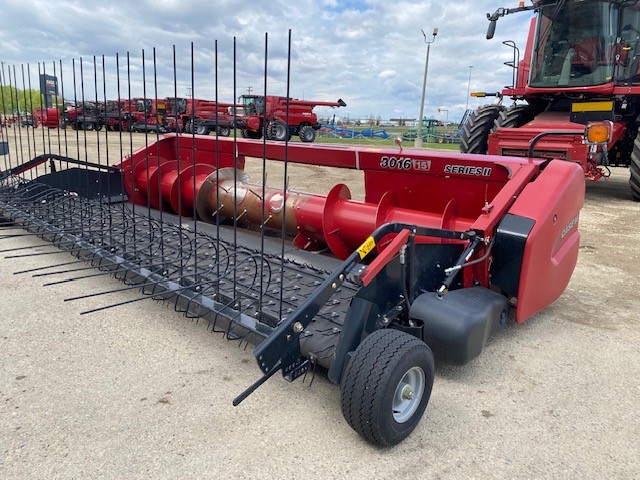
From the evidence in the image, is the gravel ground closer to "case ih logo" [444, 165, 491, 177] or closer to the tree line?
"case ih logo" [444, 165, 491, 177]

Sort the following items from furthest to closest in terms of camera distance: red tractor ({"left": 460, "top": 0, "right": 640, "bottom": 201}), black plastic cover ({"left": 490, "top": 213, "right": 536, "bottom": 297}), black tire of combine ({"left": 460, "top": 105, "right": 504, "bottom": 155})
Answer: black tire of combine ({"left": 460, "top": 105, "right": 504, "bottom": 155}), red tractor ({"left": 460, "top": 0, "right": 640, "bottom": 201}), black plastic cover ({"left": 490, "top": 213, "right": 536, "bottom": 297})

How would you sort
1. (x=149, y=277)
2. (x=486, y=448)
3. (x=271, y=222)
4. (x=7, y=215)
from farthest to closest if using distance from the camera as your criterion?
(x=7, y=215)
(x=271, y=222)
(x=149, y=277)
(x=486, y=448)

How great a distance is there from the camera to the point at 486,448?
2.01 metres

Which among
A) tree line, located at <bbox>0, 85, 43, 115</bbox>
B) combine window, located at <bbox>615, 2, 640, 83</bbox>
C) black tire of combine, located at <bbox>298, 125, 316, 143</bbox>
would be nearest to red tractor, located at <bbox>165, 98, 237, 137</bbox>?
black tire of combine, located at <bbox>298, 125, 316, 143</bbox>

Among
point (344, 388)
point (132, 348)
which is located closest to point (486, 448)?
point (344, 388)

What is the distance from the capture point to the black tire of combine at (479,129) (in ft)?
28.0

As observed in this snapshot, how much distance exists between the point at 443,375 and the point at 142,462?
4.89 feet

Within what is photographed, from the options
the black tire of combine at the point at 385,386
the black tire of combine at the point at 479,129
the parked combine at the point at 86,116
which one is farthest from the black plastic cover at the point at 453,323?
the black tire of combine at the point at 479,129

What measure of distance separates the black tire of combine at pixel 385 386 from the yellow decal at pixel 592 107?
6860 millimetres

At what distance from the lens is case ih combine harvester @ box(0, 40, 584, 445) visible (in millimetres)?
1977

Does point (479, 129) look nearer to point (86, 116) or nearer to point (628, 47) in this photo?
point (628, 47)

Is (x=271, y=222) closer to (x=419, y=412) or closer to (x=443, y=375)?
(x=443, y=375)

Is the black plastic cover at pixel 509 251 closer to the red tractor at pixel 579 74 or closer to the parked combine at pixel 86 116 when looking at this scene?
the parked combine at pixel 86 116

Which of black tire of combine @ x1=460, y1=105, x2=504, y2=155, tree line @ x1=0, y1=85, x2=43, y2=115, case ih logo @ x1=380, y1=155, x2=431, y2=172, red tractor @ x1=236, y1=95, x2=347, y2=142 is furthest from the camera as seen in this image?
red tractor @ x1=236, y1=95, x2=347, y2=142
